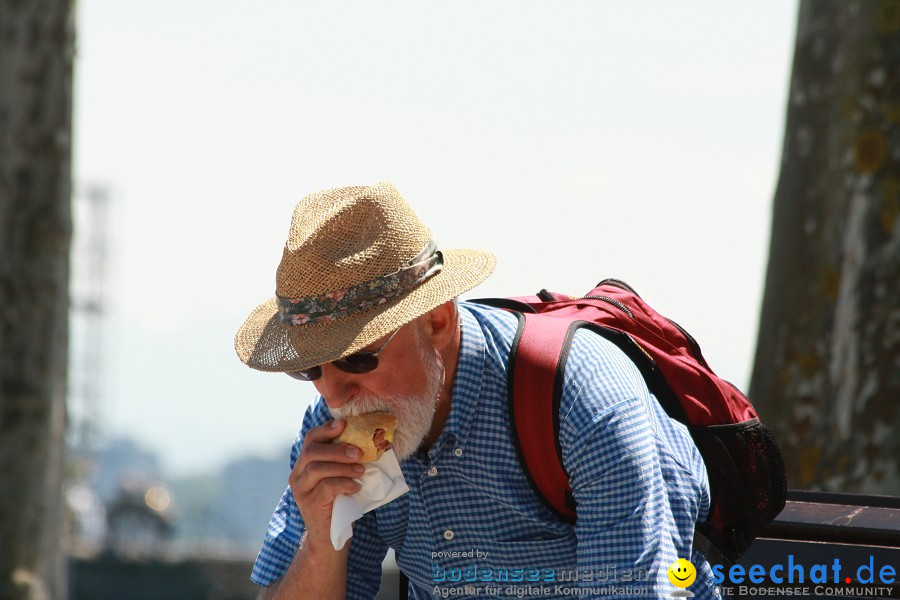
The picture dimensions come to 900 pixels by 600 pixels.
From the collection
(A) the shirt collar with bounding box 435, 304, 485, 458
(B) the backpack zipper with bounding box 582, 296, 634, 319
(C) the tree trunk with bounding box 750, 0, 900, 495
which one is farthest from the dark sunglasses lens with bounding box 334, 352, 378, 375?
(C) the tree trunk with bounding box 750, 0, 900, 495

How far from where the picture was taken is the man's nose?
10.0 feet

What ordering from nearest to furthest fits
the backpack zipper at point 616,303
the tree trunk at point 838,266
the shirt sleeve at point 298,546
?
the backpack zipper at point 616,303, the shirt sleeve at point 298,546, the tree trunk at point 838,266

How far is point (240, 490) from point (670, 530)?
161m

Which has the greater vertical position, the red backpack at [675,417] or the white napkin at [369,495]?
the red backpack at [675,417]

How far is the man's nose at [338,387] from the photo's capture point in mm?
3049

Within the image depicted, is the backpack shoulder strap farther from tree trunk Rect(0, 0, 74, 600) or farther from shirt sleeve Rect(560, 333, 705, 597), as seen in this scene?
tree trunk Rect(0, 0, 74, 600)

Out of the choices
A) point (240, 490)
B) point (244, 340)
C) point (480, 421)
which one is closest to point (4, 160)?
point (244, 340)

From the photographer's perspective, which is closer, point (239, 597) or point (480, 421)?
point (480, 421)

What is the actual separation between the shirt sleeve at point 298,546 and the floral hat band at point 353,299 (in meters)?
0.42

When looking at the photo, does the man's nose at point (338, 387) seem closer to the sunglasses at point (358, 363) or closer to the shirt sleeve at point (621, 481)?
the sunglasses at point (358, 363)

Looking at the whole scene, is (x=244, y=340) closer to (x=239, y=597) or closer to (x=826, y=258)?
(x=826, y=258)

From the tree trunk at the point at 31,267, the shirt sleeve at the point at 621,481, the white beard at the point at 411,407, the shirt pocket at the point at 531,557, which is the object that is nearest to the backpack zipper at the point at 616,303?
the shirt sleeve at the point at 621,481

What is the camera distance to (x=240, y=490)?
15938cm

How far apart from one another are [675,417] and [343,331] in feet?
2.75
